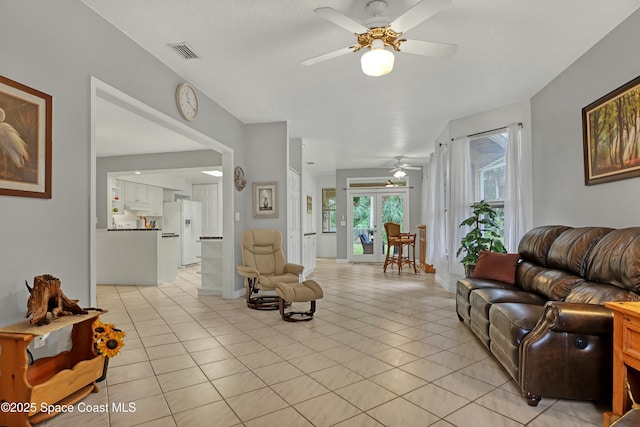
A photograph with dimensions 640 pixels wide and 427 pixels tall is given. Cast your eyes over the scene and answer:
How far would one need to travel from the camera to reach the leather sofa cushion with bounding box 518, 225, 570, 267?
120 inches

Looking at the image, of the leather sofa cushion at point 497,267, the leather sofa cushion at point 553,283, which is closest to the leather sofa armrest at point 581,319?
the leather sofa cushion at point 553,283

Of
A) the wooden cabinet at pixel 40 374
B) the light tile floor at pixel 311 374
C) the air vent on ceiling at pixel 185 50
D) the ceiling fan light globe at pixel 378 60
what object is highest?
the air vent on ceiling at pixel 185 50

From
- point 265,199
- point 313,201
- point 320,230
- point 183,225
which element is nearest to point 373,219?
point 320,230

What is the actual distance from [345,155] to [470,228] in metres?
3.69

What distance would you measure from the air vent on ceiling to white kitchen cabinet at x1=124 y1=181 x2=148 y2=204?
5.75 meters

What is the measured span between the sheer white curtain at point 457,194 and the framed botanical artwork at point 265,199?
8.86 feet

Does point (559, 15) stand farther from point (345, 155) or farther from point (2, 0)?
point (345, 155)

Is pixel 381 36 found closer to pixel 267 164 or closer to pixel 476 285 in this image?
pixel 476 285

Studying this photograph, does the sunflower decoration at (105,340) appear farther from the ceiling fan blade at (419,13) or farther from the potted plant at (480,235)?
the potted plant at (480,235)

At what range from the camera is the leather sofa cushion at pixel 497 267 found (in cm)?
341

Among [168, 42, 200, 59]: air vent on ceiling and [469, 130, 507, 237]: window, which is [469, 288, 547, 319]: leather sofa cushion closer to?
[469, 130, 507, 237]: window

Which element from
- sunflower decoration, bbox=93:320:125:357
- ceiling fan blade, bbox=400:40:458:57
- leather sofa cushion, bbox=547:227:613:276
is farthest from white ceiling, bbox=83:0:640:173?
sunflower decoration, bbox=93:320:125:357

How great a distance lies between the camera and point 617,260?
209 centimetres

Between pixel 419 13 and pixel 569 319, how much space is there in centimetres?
196
